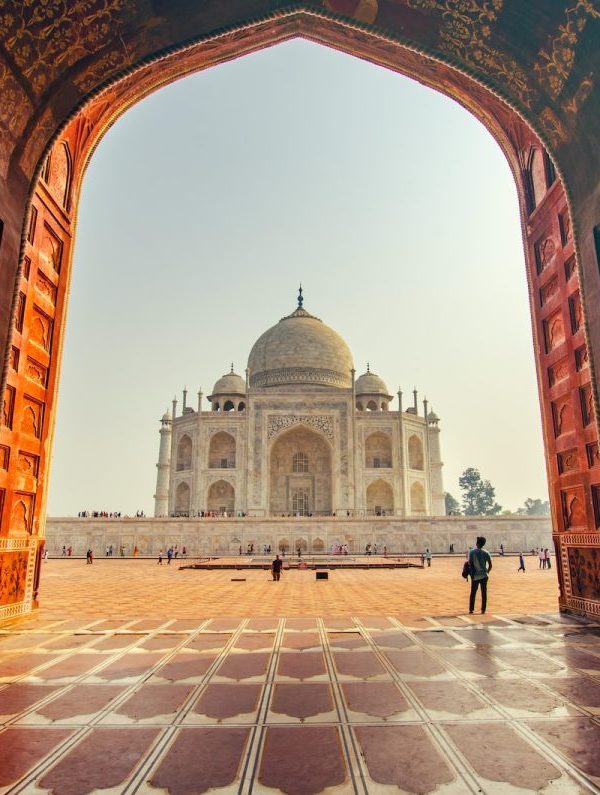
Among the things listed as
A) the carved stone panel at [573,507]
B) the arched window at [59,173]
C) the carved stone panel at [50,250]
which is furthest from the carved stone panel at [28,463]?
the carved stone panel at [573,507]

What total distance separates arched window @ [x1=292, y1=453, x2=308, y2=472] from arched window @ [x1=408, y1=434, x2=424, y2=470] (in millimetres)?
6845

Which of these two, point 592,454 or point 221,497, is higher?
point 221,497

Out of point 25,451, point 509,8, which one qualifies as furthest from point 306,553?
point 509,8

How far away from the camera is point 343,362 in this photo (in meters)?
41.2

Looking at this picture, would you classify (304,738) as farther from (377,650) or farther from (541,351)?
(541,351)

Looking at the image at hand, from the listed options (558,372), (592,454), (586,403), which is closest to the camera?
(592,454)

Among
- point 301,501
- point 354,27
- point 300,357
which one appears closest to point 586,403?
point 354,27

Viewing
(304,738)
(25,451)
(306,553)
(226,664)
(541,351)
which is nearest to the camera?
(304,738)

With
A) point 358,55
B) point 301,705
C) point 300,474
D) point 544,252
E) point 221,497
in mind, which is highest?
point 358,55

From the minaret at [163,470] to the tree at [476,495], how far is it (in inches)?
1613

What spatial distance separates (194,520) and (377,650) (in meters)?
22.2

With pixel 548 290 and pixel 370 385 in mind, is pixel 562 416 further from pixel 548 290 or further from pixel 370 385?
pixel 370 385

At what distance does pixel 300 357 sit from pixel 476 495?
36.6m

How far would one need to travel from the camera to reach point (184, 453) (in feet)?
119
